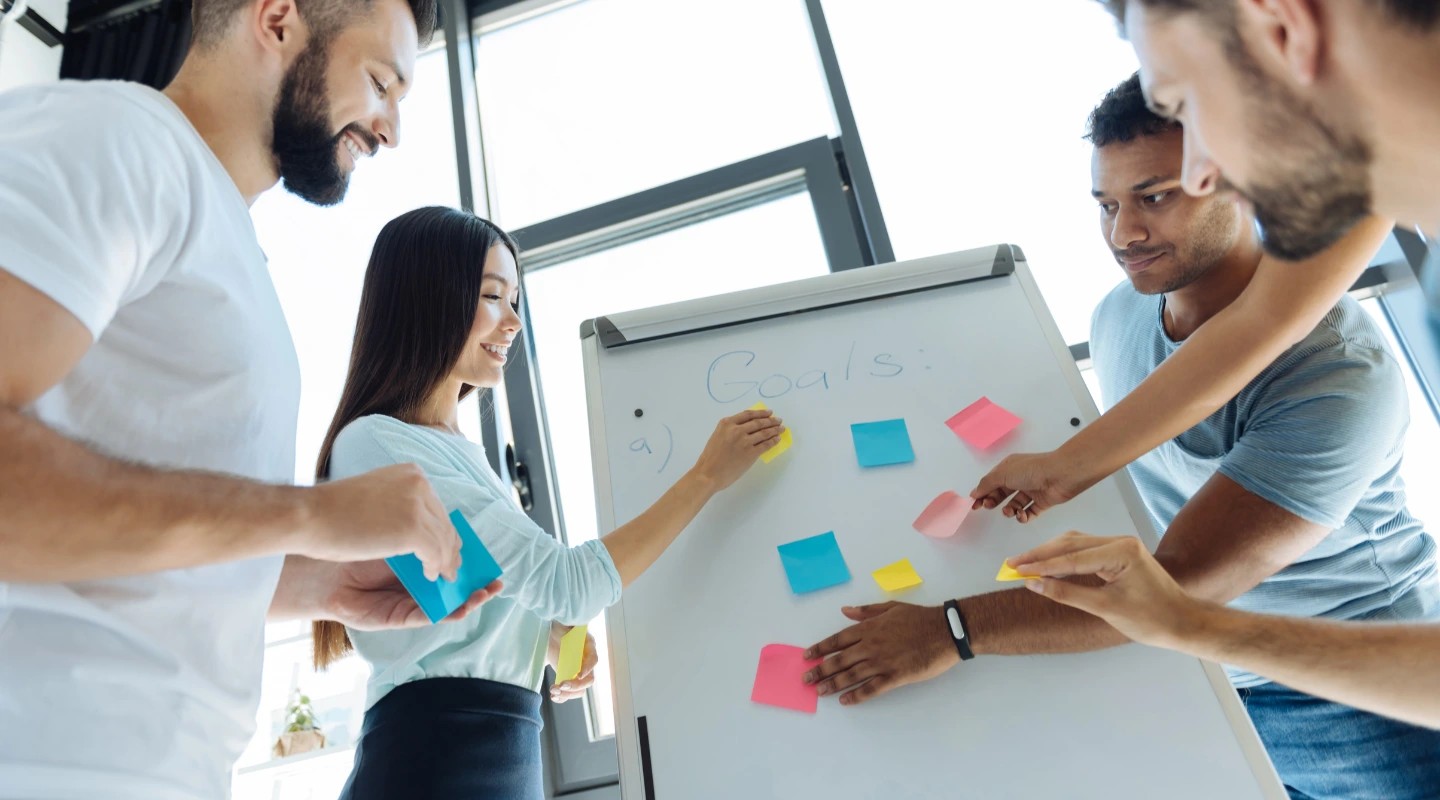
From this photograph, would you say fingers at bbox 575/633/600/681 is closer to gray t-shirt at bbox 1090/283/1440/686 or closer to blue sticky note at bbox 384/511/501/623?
blue sticky note at bbox 384/511/501/623

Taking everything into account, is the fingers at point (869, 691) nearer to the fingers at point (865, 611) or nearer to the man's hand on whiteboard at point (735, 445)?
the fingers at point (865, 611)

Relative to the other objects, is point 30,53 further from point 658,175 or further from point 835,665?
point 835,665

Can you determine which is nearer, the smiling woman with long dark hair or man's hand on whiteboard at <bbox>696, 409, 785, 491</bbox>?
the smiling woman with long dark hair

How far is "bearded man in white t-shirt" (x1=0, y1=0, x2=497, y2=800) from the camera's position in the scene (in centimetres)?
66

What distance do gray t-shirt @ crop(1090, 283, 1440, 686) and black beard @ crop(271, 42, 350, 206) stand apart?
132cm

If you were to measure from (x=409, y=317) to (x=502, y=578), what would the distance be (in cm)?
55

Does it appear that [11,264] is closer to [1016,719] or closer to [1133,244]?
[1016,719]

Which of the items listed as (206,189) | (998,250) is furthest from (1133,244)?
(206,189)

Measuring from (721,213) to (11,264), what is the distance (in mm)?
1899

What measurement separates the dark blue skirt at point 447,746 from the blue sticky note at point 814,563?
1.47 feet

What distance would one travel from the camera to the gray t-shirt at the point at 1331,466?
3.86ft

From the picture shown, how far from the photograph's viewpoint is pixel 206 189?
2.93 feet

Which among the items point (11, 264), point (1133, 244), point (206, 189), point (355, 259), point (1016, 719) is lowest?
point (1016, 719)

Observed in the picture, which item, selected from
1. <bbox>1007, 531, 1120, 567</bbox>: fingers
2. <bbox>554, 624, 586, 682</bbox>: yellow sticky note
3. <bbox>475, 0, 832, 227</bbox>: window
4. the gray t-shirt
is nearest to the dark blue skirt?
<bbox>554, 624, 586, 682</bbox>: yellow sticky note
